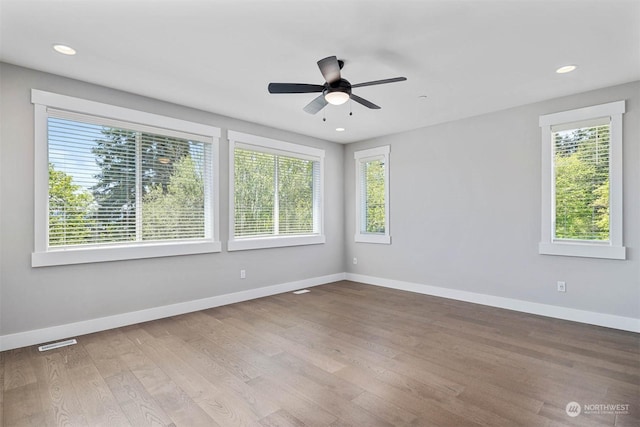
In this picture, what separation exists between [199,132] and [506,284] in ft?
15.5

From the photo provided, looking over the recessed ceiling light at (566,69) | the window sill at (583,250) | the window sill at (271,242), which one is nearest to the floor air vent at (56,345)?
the window sill at (271,242)

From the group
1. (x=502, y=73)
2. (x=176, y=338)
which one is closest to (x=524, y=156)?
(x=502, y=73)

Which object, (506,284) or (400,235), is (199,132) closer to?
(400,235)

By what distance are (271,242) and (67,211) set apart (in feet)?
8.78

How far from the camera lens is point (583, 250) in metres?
3.81

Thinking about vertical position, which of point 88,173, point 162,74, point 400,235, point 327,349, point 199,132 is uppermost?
point 162,74

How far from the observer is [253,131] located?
5.06 meters

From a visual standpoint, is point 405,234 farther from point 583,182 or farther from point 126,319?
point 126,319

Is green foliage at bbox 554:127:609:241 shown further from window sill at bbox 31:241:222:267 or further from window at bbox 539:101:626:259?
window sill at bbox 31:241:222:267

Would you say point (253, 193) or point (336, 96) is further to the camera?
point (253, 193)

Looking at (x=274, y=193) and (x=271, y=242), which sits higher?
(x=274, y=193)

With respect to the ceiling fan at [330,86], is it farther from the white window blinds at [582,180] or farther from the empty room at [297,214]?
the white window blinds at [582,180]

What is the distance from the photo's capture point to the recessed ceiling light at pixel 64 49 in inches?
109

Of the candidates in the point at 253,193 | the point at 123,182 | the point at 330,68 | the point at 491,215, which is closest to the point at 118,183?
the point at 123,182
